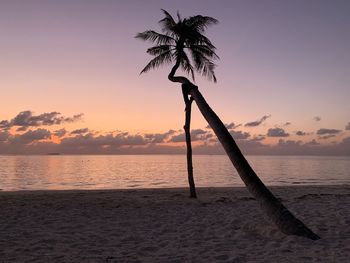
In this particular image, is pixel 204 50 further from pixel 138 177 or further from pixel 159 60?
pixel 138 177

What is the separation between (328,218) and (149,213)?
6.20 meters

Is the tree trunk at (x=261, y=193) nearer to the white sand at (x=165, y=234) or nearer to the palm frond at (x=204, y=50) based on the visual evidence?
the white sand at (x=165, y=234)

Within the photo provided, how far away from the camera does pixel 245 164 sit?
9.24 meters

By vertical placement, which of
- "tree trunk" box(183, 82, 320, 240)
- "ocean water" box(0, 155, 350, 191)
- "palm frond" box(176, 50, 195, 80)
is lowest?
"ocean water" box(0, 155, 350, 191)

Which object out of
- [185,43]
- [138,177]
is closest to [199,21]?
[185,43]

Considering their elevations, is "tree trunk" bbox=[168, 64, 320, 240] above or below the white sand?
above

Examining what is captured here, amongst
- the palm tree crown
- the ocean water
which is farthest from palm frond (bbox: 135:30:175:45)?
the ocean water

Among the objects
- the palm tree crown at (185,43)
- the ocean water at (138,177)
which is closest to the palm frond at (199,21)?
the palm tree crown at (185,43)

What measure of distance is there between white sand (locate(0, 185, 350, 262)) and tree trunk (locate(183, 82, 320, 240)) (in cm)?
31

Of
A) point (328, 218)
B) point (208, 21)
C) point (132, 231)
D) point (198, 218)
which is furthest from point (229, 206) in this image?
point (208, 21)

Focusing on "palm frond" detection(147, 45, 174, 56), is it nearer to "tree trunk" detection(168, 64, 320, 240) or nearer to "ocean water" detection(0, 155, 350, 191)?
"tree trunk" detection(168, 64, 320, 240)

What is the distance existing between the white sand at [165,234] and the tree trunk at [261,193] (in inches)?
12.2

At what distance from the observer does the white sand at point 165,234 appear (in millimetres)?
7621

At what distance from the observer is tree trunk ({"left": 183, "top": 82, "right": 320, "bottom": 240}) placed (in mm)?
8859
